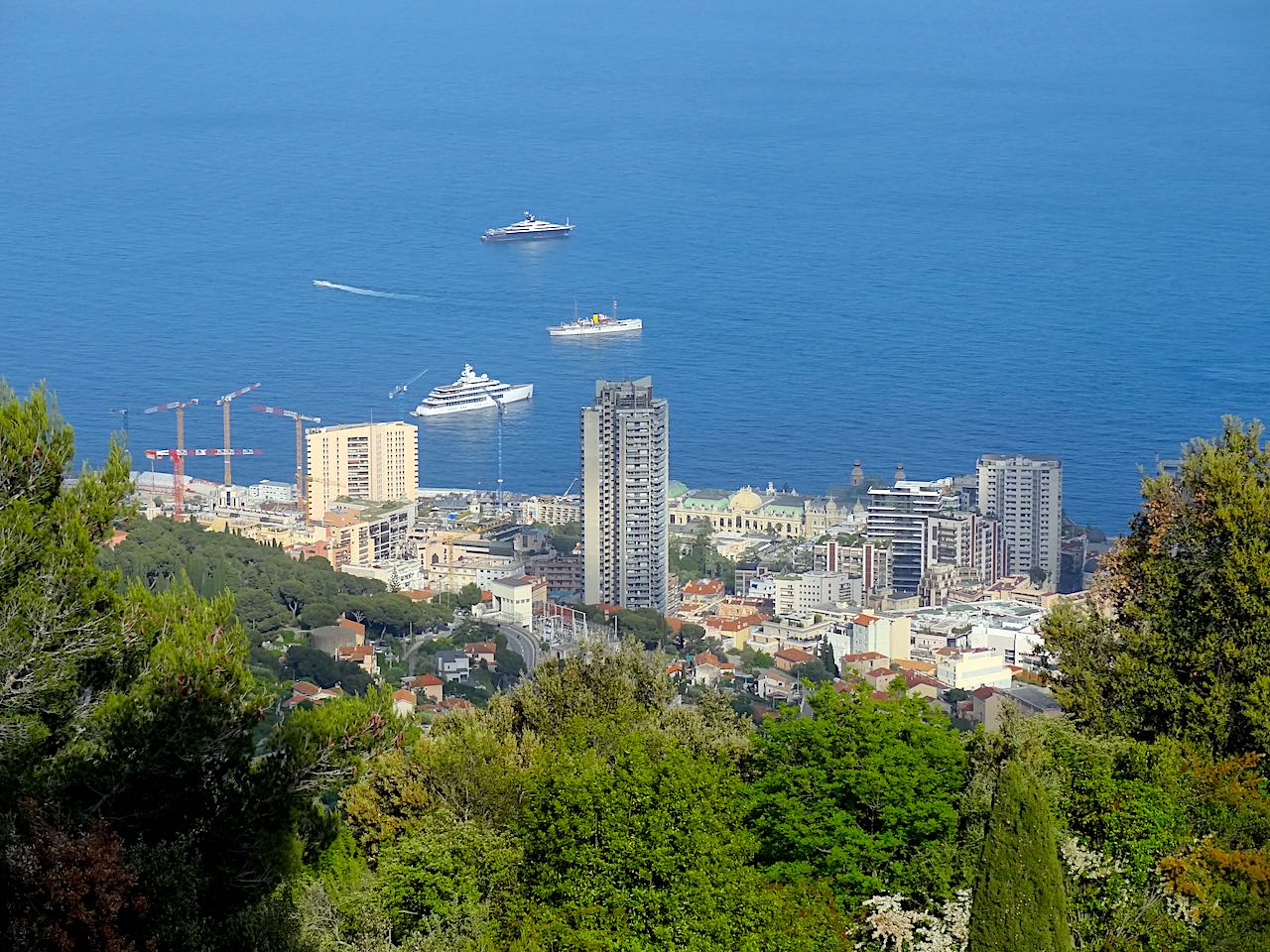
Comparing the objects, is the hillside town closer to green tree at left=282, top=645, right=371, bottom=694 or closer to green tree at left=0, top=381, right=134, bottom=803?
green tree at left=282, top=645, right=371, bottom=694

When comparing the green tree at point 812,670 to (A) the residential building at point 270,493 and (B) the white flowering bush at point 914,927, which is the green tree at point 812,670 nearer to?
(A) the residential building at point 270,493

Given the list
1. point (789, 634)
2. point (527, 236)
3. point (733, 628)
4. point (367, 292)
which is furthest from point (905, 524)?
point (527, 236)

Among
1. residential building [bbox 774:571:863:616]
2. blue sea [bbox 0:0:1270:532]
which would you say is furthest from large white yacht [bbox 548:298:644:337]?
residential building [bbox 774:571:863:616]

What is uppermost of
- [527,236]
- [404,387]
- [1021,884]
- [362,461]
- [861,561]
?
[527,236]

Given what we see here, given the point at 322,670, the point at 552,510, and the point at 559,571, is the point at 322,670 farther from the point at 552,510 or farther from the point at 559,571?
the point at 552,510

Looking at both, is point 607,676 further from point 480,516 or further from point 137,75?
point 137,75

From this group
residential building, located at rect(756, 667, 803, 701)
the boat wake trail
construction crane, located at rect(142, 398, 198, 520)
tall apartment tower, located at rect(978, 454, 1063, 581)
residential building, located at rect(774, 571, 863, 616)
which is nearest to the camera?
residential building, located at rect(756, 667, 803, 701)

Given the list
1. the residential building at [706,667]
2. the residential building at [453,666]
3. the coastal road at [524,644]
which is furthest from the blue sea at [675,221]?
the residential building at [453,666]
